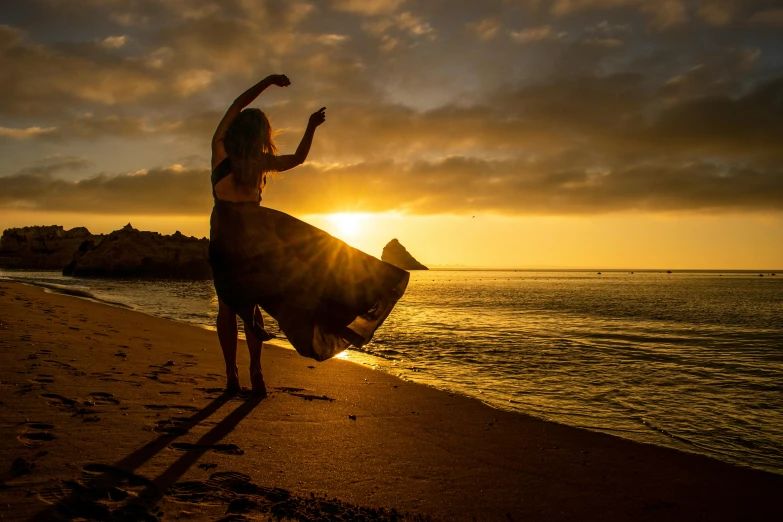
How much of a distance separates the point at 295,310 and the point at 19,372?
9.04 feet

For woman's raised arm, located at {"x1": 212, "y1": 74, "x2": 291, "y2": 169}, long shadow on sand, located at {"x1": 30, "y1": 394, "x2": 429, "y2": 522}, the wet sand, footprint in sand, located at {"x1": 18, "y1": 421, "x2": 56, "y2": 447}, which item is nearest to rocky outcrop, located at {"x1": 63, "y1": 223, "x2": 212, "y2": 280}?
the wet sand

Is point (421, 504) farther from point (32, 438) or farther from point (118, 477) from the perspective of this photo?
point (32, 438)

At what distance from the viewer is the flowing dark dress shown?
13.1 ft

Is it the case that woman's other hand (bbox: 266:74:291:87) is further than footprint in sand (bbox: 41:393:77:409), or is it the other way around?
woman's other hand (bbox: 266:74:291:87)

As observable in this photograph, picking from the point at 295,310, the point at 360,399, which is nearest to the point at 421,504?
the point at 295,310

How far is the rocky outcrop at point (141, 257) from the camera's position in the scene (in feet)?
202

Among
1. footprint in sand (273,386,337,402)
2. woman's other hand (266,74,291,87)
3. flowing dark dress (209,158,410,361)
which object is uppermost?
woman's other hand (266,74,291,87)

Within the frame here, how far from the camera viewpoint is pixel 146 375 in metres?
5.30

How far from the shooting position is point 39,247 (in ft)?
287

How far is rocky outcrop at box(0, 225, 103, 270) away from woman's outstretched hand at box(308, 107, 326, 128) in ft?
315

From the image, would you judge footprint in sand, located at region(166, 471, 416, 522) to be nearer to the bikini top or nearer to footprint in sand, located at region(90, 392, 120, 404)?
footprint in sand, located at region(90, 392, 120, 404)

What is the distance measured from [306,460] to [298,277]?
56.5 inches

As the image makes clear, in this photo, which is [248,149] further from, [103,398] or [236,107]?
[103,398]

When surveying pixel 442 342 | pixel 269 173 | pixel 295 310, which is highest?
pixel 269 173
